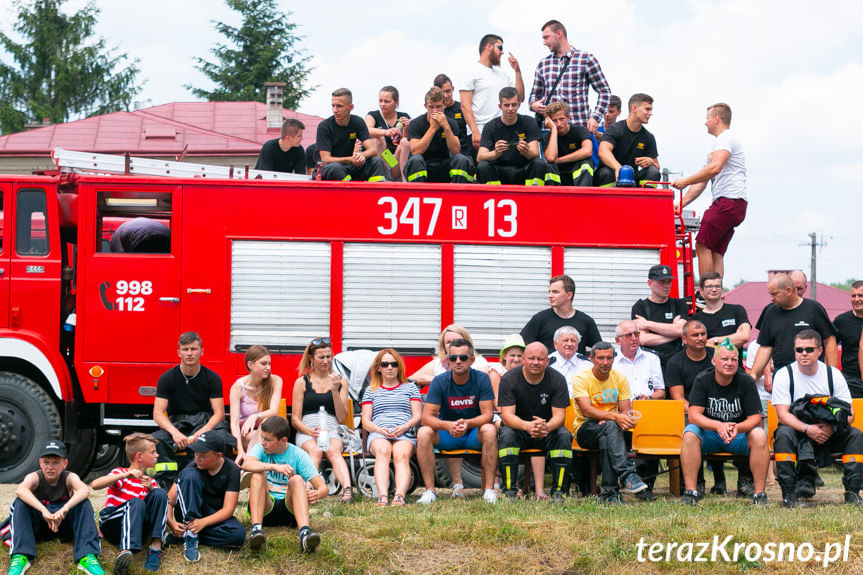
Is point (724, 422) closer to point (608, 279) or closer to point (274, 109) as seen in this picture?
point (608, 279)

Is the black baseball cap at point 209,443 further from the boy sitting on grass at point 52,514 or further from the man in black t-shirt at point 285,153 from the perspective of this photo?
the man in black t-shirt at point 285,153

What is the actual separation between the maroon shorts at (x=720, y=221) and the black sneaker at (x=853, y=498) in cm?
297

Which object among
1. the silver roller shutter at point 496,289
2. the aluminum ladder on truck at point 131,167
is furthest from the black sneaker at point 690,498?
the aluminum ladder on truck at point 131,167

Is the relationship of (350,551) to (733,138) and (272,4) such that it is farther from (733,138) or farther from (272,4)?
(272,4)

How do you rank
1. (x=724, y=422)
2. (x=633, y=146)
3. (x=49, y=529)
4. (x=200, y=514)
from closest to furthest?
(x=49, y=529), (x=200, y=514), (x=724, y=422), (x=633, y=146)

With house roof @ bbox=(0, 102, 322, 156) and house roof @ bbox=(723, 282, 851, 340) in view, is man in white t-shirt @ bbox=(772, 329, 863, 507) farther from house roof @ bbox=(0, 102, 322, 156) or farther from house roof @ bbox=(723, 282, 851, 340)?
house roof @ bbox=(723, 282, 851, 340)

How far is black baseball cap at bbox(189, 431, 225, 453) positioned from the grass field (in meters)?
0.76

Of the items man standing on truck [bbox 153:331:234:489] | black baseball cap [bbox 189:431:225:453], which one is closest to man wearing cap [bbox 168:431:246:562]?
black baseball cap [bbox 189:431:225:453]

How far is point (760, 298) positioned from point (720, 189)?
38.0m

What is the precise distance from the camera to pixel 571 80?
12.5 m

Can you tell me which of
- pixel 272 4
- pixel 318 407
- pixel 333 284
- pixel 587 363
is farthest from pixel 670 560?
pixel 272 4

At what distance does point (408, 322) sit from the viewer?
10.4m

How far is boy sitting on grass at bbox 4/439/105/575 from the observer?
7.29m

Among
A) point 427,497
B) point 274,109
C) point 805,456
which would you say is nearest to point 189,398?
point 427,497
